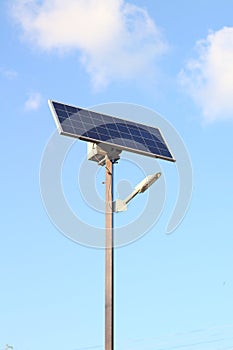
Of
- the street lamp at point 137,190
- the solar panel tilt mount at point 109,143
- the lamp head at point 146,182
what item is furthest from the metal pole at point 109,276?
the lamp head at point 146,182

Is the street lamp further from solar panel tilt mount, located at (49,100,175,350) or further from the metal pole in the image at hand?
the metal pole

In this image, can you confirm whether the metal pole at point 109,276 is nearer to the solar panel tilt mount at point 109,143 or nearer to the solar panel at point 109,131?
the solar panel tilt mount at point 109,143

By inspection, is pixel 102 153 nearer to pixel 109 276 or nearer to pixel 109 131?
pixel 109 131

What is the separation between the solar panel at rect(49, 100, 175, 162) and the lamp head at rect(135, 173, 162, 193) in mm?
943

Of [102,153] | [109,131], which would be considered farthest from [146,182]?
[109,131]

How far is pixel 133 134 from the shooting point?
13.6 metres

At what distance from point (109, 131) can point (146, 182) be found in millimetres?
1913

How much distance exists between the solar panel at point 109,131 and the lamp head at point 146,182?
94cm

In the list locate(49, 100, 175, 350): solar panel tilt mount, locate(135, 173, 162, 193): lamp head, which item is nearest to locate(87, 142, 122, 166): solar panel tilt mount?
locate(49, 100, 175, 350): solar panel tilt mount

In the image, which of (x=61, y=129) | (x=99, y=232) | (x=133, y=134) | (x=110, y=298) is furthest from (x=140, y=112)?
(x=110, y=298)

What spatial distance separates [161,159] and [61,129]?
7.27 feet

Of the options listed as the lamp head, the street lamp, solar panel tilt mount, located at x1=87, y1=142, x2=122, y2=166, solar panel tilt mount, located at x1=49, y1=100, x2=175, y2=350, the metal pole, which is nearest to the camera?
the metal pole

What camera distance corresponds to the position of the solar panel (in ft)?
40.6

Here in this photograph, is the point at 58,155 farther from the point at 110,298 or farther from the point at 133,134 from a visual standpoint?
the point at 110,298
